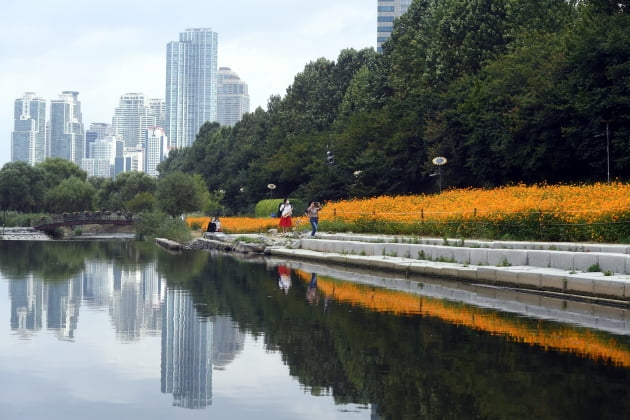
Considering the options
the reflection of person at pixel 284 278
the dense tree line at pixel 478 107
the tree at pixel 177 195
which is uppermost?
the dense tree line at pixel 478 107

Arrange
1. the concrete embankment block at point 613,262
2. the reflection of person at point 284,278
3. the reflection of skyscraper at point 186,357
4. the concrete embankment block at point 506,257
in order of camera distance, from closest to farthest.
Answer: the reflection of skyscraper at point 186,357, the concrete embankment block at point 613,262, the reflection of person at point 284,278, the concrete embankment block at point 506,257

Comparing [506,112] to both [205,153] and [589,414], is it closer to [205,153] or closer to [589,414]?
[589,414]

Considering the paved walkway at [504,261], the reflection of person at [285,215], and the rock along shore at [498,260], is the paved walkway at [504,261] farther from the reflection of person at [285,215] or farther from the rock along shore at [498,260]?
the reflection of person at [285,215]

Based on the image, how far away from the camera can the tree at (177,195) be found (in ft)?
268

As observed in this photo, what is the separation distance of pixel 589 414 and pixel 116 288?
560 inches

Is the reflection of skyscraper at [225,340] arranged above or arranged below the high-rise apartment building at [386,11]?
below

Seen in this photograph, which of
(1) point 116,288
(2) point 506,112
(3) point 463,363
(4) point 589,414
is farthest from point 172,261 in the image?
(4) point 589,414

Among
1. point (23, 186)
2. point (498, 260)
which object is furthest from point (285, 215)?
point (23, 186)

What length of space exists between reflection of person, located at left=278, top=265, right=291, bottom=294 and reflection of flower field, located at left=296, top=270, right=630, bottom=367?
0.80 meters

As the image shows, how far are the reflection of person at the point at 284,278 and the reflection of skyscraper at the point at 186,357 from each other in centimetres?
453

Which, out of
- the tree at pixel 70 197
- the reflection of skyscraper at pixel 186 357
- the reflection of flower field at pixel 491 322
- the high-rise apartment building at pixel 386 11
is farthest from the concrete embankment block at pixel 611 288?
the high-rise apartment building at pixel 386 11

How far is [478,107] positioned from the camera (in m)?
45.5

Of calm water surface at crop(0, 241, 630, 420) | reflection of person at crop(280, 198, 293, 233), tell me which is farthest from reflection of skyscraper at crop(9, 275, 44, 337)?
reflection of person at crop(280, 198, 293, 233)

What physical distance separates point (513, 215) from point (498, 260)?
3755 millimetres
